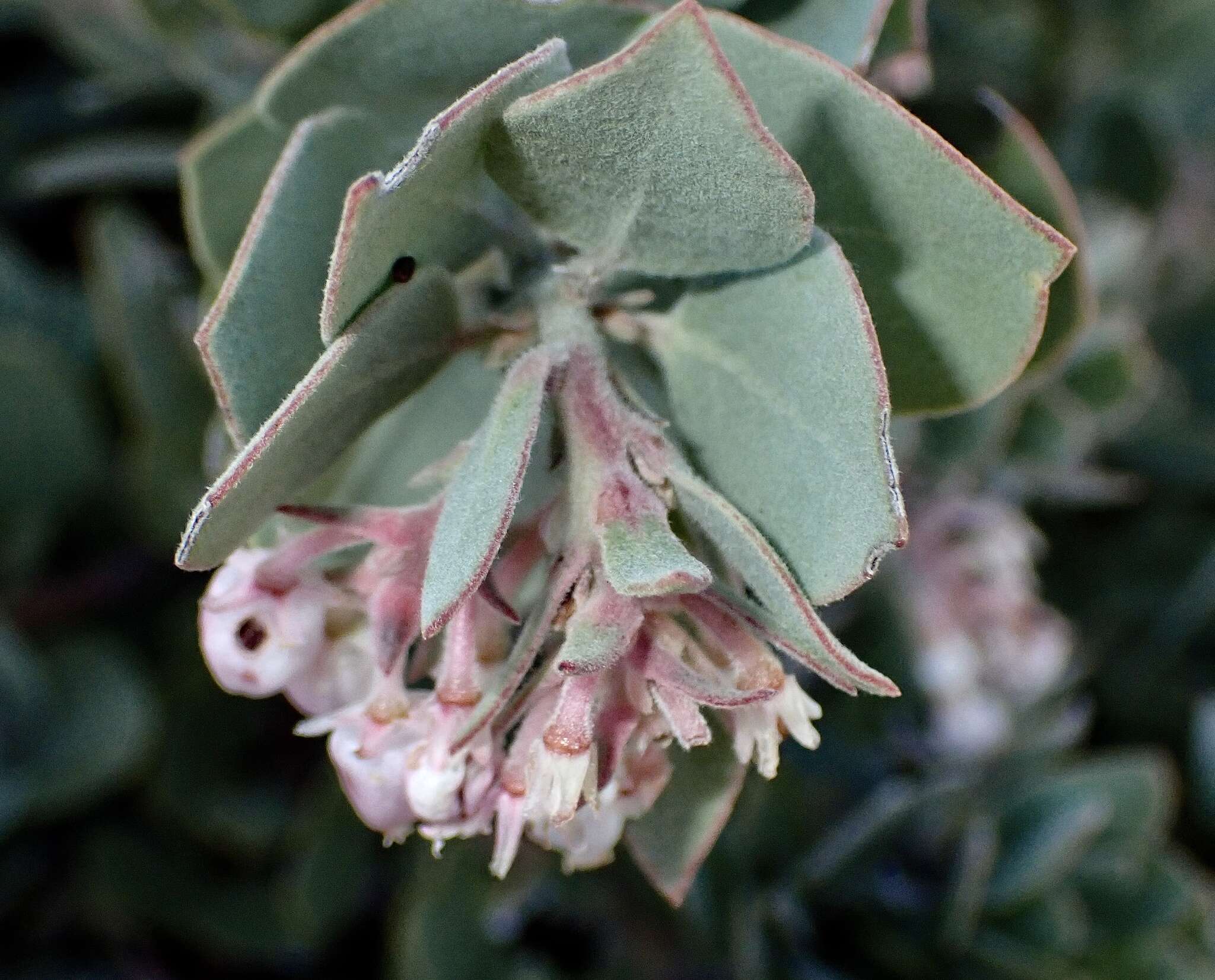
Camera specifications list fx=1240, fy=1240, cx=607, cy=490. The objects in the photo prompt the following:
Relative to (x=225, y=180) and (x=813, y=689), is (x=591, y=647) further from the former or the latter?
(x=813, y=689)

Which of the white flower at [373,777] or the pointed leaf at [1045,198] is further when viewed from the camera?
the pointed leaf at [1045,198]

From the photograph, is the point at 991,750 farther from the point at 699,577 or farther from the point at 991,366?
the point at 699,577

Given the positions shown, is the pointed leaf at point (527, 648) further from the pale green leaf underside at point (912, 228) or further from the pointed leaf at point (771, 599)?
the pale green leaf underside at point (912, 228)

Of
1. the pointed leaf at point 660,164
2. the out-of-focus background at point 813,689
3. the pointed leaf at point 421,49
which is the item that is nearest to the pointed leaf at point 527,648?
the pointed leaf at point 660,164

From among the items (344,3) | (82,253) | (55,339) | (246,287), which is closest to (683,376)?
(246,287)

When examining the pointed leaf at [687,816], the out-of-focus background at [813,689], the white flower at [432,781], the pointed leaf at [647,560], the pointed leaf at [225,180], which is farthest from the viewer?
the out-of-focus background at [813,689]

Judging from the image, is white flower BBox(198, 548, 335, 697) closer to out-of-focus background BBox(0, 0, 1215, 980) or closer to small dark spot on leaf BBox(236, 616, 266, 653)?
small dark spot on leaf BBox(236, 616, 266, 653)

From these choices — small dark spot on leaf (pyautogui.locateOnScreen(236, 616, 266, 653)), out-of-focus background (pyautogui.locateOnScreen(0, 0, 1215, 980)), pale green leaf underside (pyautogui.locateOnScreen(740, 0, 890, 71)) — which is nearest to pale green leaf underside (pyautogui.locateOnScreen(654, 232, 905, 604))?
pale green leaf underside (pyautogui.locateOnScreen(740, 0, 890, 71))
